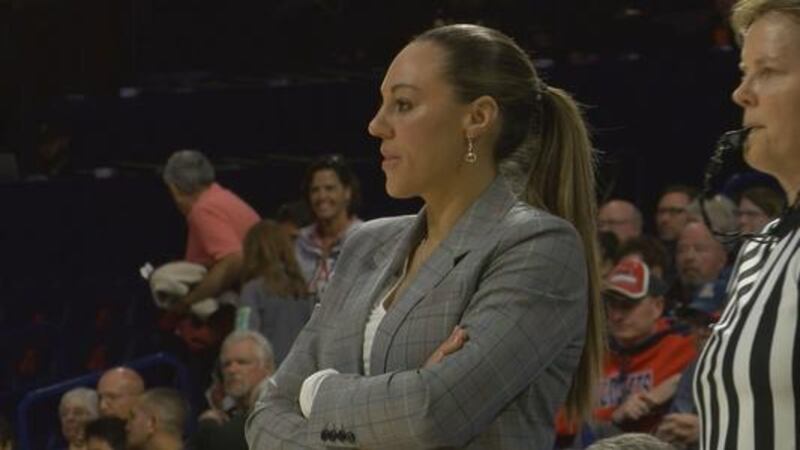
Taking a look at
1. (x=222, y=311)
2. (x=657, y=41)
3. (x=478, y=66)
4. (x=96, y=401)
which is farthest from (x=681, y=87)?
(x=478, y=66)

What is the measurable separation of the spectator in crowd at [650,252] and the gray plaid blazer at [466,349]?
4710 mm

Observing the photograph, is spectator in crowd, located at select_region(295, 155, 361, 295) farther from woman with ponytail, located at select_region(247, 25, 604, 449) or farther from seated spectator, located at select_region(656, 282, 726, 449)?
woman with ponytail, located at select_region(247, 25, 604, 449)

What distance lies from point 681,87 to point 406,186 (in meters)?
6.57

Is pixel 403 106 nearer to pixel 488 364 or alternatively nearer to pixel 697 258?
pixel 488 364

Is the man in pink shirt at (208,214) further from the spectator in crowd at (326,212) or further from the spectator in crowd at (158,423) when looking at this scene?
the spectator in crowd at (158,423)

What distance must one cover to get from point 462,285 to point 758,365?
62cm

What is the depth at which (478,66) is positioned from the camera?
3.16 m

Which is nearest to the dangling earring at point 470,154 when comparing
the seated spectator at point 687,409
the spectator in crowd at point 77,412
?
the seated spectator at point 687,409

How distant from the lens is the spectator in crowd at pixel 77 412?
8461 millimetres

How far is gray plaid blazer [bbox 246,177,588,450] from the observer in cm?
296

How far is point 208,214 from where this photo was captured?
9266mm

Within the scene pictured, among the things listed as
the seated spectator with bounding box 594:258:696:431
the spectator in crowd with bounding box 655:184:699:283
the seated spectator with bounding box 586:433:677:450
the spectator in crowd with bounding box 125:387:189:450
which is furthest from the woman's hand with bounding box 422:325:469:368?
the spectator in crowd with bounding box 655:184:699:283

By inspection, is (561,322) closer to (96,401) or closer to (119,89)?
(96,401)

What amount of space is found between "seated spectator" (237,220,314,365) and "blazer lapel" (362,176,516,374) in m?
5.11
